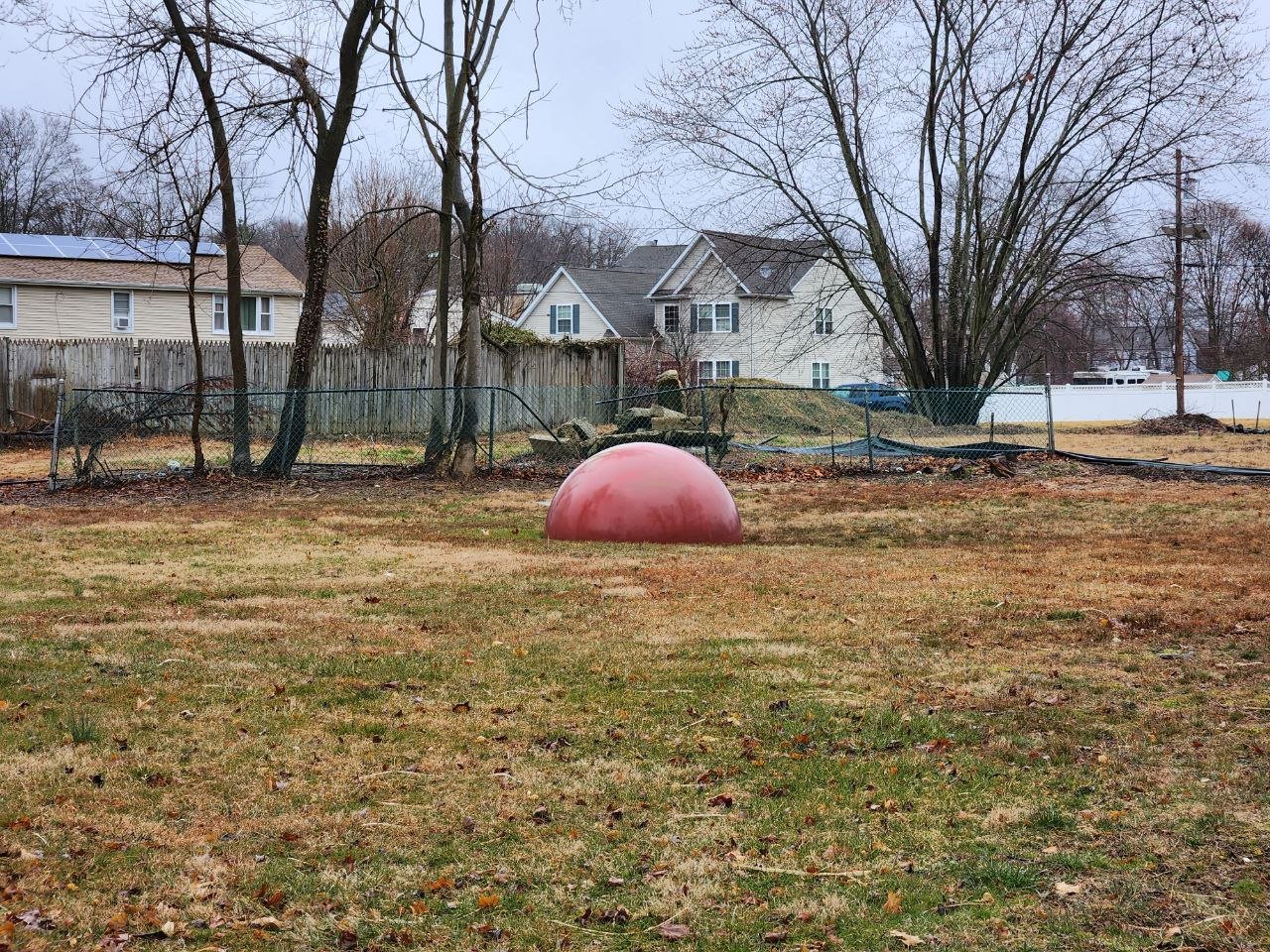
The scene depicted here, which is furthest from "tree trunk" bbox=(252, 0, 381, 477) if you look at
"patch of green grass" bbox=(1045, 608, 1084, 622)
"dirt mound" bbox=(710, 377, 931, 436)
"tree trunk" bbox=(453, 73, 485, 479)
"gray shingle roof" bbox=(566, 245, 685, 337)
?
"gray shingle roof" bbox=(566, 245, 685, 337)

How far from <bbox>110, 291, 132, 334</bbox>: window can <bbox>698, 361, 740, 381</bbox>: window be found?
74.4ft

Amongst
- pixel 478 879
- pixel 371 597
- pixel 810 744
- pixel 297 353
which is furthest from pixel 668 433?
pixel 478 879

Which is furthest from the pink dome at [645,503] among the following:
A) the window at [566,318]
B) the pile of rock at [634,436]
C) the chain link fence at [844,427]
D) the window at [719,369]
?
the window at [566,318]

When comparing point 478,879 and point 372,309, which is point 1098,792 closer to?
point 478,879

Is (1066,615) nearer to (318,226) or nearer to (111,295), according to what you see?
(318,226)

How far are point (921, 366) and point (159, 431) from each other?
21.3 m

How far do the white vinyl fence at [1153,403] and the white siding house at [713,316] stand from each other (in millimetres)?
8390

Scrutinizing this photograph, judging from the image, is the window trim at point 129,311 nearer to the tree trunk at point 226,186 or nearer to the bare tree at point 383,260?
the bare tree at point 383,260

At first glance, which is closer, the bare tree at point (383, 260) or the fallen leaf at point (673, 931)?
the fallen leaf at point (673, 931)

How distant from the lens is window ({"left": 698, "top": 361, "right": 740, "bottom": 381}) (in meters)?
55.3

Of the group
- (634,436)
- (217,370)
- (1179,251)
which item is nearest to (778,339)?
(1179,251)

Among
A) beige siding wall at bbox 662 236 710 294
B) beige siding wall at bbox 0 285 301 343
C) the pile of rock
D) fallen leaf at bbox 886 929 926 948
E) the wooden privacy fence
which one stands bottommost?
fallen leaf at bbox 886 929 926 948

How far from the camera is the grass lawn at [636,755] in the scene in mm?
4070

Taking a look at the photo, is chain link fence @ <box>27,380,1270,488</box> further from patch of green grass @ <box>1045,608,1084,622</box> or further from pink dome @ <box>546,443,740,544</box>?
patch of green grass @ <box>1045,608,1084,622</box>
